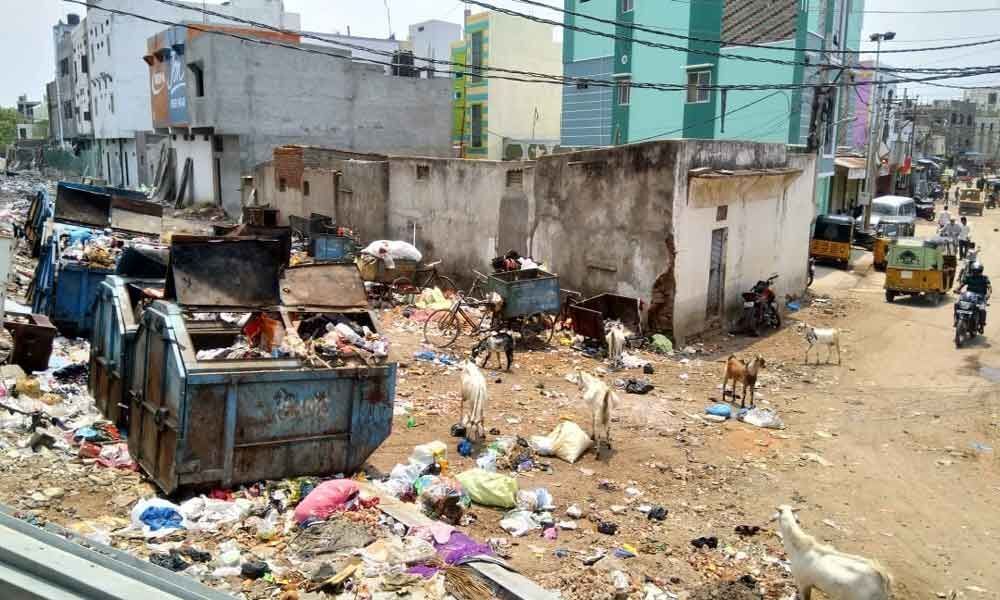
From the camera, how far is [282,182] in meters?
23.7

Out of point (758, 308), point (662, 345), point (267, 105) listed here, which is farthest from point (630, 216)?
point (267, 105)

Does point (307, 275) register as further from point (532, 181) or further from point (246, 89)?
point (246, 89)

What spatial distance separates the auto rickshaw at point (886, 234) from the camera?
2266 cm

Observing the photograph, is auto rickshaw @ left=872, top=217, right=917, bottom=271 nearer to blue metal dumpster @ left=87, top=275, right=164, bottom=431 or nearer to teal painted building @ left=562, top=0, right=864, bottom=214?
teal painted building @ left=562, top=0, right=864, bottom=214

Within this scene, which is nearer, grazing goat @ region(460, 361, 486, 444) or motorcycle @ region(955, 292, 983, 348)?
grazing goat @ region(460, 361, 486, 444)

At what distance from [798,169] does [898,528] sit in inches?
452

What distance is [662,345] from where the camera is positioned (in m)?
13.0

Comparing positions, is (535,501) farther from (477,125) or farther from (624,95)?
(477,125)

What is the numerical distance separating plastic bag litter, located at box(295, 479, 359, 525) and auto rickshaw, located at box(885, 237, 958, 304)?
51.3 feet

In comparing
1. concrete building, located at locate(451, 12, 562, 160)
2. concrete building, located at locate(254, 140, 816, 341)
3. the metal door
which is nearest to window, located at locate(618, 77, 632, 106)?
concrete building, located at locate(254, 140, 816, 341)

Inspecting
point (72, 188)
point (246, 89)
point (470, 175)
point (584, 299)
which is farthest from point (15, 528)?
point (246, 89)

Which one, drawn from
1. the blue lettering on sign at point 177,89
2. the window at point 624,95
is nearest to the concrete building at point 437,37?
the blue lettering on sign at point 177,89

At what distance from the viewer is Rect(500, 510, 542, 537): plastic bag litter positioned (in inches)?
246

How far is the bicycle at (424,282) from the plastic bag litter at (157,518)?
1053 cm
